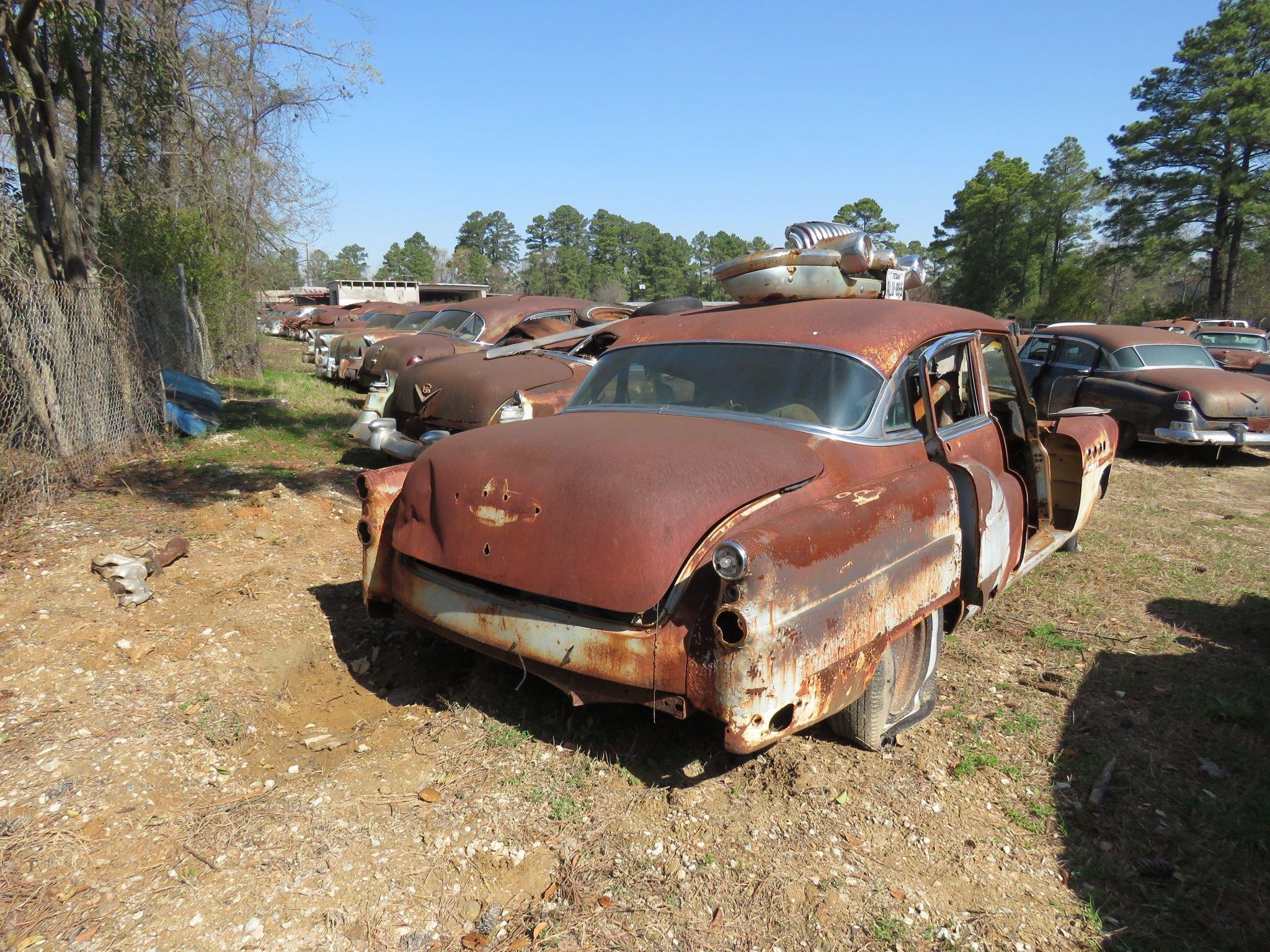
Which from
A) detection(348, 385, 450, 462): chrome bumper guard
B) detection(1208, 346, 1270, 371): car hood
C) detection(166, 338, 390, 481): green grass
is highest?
detection(348, 385, 450, 462): chrome bumper guard

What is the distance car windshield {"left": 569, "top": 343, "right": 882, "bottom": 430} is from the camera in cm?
351

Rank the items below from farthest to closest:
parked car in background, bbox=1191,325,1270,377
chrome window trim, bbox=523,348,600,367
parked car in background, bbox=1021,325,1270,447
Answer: parked car in background, bbox=1191,325,1270,377, parked car in background, bbox=1021,325,1270,447, chrome window trim, bbox=523,348,600,367

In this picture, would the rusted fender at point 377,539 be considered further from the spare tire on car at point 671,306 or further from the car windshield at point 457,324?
the car windshield at point 457,324

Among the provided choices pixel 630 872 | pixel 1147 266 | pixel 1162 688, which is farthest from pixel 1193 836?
pixel 1147 266

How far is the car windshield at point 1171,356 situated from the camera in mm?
9641

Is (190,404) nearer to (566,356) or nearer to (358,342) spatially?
(566,356)

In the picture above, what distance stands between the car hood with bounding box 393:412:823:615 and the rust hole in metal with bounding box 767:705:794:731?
52 centimetres

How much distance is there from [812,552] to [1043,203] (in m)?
46.7

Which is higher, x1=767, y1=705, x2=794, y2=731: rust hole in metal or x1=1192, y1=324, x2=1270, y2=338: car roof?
x1=1192, y1=324, x2=1270, y2=338: car roof

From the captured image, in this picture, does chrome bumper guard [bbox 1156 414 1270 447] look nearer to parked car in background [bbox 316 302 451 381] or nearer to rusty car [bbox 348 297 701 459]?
rusty car [bbox 348 297 701 459]

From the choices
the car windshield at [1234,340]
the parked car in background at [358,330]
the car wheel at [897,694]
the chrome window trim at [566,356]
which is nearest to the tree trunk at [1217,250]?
the car windshield at [1234,340]

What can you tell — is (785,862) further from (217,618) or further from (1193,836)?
(217,618)

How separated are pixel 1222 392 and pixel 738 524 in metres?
8.75

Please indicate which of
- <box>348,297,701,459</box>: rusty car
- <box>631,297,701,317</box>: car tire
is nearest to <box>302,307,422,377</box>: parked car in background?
<box>348,297,701,459</box>: rusty car
